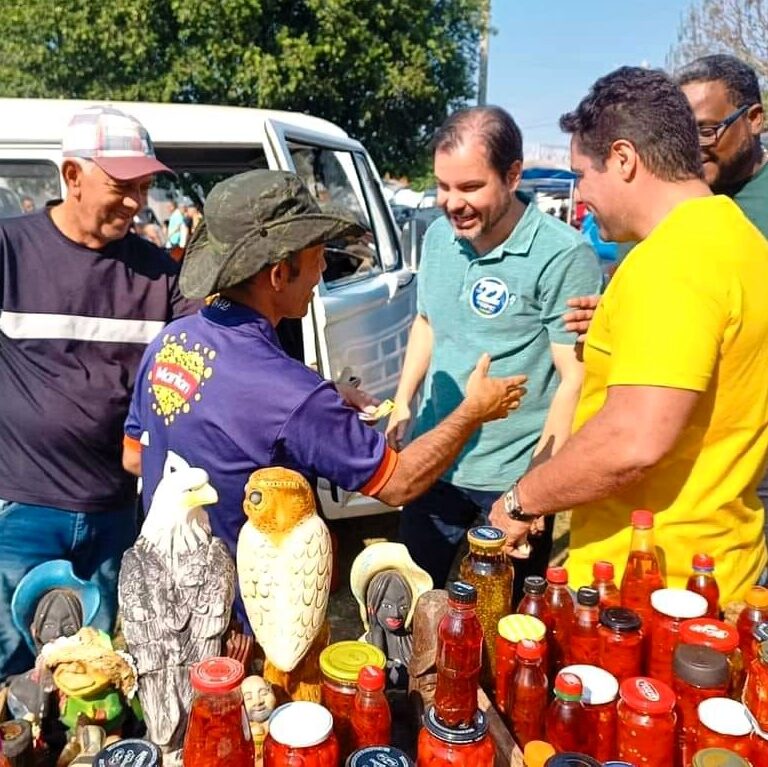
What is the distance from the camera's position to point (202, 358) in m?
1.42

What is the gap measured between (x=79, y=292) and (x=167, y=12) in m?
12.1

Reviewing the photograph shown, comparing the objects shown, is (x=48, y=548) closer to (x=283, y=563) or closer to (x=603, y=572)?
(x=283, y=563)

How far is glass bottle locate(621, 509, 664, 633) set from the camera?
149cm

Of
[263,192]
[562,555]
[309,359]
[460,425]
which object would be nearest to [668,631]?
[460,425]

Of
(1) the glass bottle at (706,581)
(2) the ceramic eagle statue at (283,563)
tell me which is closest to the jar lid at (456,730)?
(2) the ceramic eagle statue at (283,563)

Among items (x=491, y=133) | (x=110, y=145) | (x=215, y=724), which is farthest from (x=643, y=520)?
(x=110, y=145)

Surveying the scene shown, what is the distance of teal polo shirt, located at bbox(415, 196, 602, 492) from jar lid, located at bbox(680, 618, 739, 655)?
0.99 meters

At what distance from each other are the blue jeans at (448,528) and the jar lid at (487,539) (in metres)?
0.82

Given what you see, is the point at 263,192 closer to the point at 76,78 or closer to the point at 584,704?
the point at 584,704

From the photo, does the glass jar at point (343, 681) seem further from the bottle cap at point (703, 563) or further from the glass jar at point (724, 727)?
the bottle cap at point (703, 563)

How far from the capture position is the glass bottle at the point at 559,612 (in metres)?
1.45

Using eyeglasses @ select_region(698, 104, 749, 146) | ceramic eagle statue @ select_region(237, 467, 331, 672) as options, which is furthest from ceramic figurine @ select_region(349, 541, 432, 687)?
eyeglasses @ select_region(698, 104, 749, 146)

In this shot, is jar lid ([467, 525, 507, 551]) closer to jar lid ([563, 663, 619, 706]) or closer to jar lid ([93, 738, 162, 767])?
jar lid ([563, 663, 619, 706])

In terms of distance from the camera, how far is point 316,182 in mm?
4430
